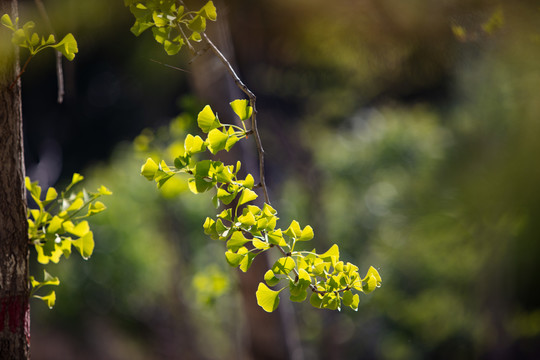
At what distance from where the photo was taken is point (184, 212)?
5637 millimetres

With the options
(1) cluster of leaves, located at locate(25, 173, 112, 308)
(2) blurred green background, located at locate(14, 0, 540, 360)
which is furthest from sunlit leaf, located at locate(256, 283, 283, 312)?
(2) blurred green background, located at locate(14, 0, 540, 360)

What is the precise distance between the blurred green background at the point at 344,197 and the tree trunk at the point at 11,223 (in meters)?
2.16

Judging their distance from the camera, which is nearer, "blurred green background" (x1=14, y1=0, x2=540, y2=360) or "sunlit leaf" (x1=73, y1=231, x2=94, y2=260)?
"sunlit leaf" (x1=73, y1=231, x2=94, y2=260)

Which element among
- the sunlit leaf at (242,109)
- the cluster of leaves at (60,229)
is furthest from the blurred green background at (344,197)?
the sunlit leaf at (242,109)

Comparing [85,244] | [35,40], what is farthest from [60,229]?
[35,40]

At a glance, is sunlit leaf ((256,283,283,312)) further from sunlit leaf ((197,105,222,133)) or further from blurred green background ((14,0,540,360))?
blurred green background ((14,0,540,360))

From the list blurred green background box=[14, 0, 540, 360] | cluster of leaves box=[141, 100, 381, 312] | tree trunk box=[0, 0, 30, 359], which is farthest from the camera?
blurred green background box=[14, 0, 540, 360]

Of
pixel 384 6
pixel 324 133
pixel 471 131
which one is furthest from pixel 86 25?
pixel 471 131

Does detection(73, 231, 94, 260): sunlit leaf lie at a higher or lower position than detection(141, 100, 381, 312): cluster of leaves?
lower

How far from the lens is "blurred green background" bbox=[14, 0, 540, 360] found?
399cm

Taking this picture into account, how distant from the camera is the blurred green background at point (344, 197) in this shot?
3986 millimetres

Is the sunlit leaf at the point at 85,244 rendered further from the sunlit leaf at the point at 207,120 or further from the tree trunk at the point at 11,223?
the sunlit leaf at the point at 207,120

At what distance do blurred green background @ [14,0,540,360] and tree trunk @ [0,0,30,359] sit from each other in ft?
7.07

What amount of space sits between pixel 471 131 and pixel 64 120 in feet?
14.7
